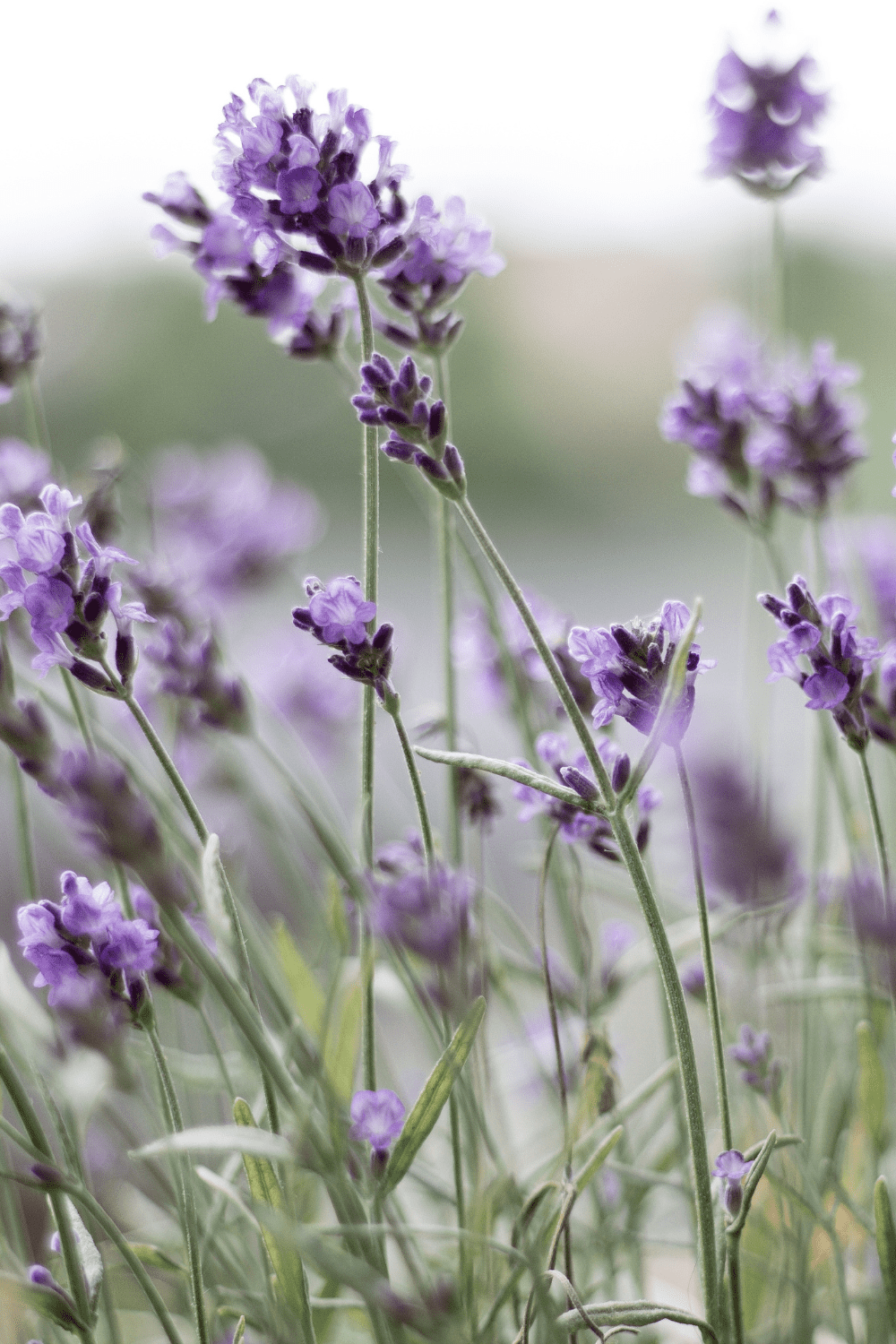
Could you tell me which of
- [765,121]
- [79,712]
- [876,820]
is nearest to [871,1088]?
[876,820]

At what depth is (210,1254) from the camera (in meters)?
0.51

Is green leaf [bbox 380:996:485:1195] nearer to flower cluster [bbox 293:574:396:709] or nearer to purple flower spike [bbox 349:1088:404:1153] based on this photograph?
purple flower spike [bbox 349:1088:404:1153]

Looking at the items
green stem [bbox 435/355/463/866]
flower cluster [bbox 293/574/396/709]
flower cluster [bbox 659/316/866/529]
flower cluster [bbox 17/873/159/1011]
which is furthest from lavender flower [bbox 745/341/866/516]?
flower cluster [bbox 17/873/159/1011]

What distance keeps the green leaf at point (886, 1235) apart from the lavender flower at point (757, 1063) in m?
0.07

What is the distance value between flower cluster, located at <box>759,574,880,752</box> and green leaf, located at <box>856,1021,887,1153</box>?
156 millimetres

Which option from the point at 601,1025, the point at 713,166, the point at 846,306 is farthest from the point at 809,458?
the point at 846,306

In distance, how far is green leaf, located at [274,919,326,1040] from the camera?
0.51 m

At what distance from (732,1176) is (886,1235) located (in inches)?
2.9

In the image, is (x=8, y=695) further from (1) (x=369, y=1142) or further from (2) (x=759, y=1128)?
(2) (x=759, y=1128)

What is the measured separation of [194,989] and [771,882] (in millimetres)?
218

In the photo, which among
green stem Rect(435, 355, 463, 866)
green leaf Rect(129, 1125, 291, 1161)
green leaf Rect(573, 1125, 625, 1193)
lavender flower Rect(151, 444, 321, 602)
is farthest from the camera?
lavender flower Rect(151, 444, 321, 602)

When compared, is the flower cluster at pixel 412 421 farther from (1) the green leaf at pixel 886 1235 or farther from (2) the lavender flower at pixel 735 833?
(1) the green leaf at pixel 886 1235

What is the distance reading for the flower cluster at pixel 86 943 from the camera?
0.36 metres

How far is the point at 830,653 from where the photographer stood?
0.37 meters
